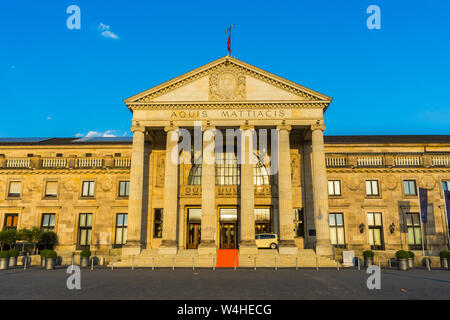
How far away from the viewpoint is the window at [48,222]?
4097cm

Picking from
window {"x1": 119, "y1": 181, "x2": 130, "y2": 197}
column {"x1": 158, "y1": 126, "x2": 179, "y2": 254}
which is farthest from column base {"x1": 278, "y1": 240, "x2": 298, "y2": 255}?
window {"x1": 119, "y1": 181, "x2": 130, "y2": 197}

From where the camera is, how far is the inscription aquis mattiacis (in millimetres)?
35781

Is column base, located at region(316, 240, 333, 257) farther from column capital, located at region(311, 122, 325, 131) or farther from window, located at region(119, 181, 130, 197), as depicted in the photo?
window, located at region(119, 181, 130, 197)

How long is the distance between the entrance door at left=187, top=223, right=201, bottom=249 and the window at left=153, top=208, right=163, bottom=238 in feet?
10.9

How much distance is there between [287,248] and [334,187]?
12.3m

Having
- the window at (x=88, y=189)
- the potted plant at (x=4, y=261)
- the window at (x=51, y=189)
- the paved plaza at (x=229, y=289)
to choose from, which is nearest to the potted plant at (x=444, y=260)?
the paved plaza at (x=229, y=289)

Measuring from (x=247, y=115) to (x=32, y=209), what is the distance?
27.6 metres

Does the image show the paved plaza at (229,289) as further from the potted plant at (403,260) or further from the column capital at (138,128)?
the column capital at (138,128)

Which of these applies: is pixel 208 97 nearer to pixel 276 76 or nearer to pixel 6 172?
pixel 276 76

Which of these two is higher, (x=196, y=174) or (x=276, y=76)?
(x=276, y=76)

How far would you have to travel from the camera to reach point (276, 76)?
3584cm

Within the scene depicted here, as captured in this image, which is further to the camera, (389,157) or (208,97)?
(389,157)
